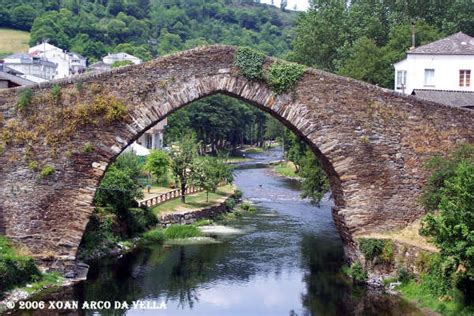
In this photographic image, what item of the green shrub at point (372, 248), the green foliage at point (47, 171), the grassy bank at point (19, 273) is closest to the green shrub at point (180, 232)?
the green foliage at point (47, 171)

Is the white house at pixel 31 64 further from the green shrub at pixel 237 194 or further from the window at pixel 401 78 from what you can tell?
the window at pixel 401 78

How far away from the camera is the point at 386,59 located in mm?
42281

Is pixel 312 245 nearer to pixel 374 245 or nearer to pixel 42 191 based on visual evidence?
pixel 374 245

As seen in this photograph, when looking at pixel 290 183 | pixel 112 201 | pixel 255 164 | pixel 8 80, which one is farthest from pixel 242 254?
pixel 255 164

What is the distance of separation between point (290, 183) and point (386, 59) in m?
12.6

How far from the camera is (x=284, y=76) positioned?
21.0 metres

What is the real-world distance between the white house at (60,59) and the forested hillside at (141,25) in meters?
9.73

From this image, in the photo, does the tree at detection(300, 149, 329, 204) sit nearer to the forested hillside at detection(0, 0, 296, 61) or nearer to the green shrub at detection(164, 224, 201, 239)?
the green shrub at detection(164, 224, 201, 239)

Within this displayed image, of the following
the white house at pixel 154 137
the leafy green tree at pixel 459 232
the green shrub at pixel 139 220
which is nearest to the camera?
the leafy green tree at pixel 459 232

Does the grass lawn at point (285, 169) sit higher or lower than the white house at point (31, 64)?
lower

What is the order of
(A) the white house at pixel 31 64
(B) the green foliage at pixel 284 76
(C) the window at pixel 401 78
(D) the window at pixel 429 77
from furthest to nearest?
(A) the white house at pixel 31 64, (C) the window at pixel 401 78, (D) the window at pixel 429 77, (B) the green foliage at pixel 284 76

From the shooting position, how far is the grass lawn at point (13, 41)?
4179 inches

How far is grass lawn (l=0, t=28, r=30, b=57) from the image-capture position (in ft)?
348

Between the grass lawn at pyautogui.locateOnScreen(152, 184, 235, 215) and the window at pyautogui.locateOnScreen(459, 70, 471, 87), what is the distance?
1281 centimetres
